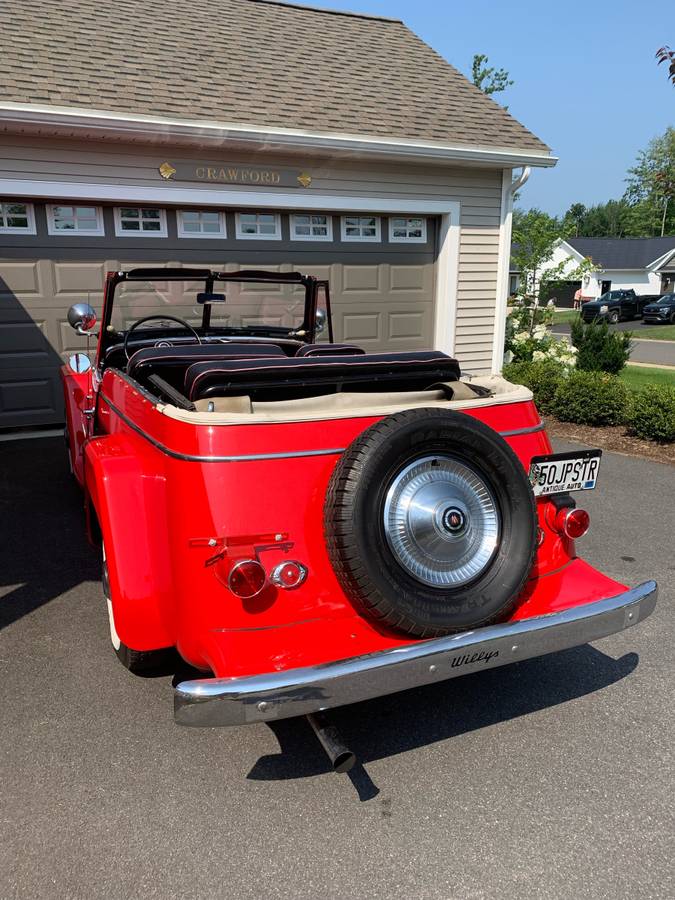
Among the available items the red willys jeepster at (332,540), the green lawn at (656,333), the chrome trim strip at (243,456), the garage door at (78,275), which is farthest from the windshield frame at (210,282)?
the green lawn at (656,333)

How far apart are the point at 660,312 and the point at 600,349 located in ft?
81.3

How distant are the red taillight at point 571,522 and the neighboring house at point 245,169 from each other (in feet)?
20.0

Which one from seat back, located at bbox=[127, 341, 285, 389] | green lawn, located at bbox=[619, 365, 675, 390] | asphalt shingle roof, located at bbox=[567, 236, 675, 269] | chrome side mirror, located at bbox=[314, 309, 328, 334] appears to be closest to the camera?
seat back, located at bbox=[127, 341, 285, 389]

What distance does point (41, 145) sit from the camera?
6922mm

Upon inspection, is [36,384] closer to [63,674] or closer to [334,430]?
[63,674]

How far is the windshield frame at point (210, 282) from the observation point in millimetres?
4137

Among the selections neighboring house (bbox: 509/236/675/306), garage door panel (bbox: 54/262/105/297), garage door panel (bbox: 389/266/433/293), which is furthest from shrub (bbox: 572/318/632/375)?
neighboring house (bbox: 509/236/675/306)

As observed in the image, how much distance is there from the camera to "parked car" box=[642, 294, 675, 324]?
32.1 metres

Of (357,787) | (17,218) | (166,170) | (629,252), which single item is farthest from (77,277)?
(629,252)

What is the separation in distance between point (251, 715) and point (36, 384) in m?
6.47

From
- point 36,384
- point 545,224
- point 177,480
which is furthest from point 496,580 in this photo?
point 545,224

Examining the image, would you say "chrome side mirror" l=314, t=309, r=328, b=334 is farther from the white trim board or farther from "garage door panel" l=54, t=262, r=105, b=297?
"garage door panel" l=54, t=262, r=105, b=297

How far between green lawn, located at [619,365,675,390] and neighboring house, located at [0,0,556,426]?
4021 millimetres

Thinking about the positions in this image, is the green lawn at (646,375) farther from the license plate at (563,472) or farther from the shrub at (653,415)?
the license plate at (563,472)
